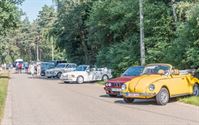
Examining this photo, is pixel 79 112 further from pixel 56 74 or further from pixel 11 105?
pixel 56 74

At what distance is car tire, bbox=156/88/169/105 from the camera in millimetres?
17297

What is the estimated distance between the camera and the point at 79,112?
50.5 feet

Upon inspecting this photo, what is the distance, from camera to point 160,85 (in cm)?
1742

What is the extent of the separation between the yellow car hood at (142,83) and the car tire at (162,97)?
1.57 ft

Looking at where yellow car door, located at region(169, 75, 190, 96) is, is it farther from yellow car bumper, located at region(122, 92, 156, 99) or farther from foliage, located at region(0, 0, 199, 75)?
foliage, located at region(0, 0, 199, 75)

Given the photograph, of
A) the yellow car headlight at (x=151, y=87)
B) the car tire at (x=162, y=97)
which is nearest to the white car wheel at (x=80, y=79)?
the car tire at (x=162, y=97)

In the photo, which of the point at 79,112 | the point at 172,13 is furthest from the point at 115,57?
the point at 79,112

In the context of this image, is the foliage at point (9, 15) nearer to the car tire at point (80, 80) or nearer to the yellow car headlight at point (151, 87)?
the car tire at point (80, 80)

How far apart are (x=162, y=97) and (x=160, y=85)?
0.45m

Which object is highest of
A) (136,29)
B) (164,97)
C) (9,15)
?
(9,15)

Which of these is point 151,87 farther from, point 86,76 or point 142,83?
point 86,76

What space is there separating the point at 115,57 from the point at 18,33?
116683 mm

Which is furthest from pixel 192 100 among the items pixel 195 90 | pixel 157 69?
pixel 157 69

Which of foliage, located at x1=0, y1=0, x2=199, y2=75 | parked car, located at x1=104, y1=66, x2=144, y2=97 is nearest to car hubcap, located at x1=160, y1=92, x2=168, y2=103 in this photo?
parked car, located at x1=104, y1=66, x2=144, y2=97
